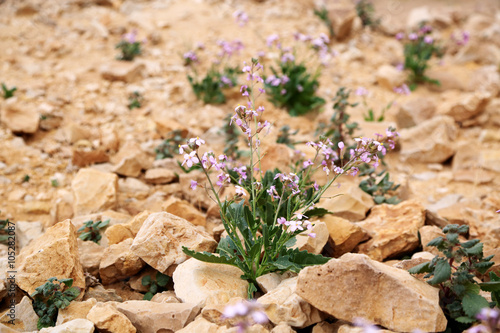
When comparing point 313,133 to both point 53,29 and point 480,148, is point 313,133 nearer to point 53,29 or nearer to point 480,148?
point 480,148

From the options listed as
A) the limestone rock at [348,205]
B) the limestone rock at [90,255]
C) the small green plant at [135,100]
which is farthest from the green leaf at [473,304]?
the small green plant at [135,100]

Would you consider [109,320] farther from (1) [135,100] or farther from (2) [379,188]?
(1) [135,100]

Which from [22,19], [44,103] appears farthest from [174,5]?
[44,103]

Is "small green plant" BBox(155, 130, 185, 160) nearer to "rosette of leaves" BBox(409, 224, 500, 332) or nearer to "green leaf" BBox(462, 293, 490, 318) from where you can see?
"rosette of leaves" BBox(409, 224, 500, 332)

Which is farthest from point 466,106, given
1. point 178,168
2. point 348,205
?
point 178,168

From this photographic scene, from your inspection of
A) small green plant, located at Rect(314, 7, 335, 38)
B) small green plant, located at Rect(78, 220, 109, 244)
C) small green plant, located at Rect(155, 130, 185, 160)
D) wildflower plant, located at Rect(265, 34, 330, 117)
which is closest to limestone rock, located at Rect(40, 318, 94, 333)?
small green plant, located at Rect(78, 220, 109, 244)

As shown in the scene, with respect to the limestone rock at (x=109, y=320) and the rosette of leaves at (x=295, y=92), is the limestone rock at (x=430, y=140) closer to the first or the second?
the rosette of leaves at (x=295, y=92)
